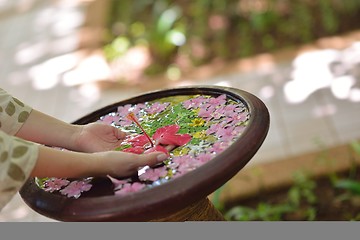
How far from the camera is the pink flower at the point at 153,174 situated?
180 centimetres

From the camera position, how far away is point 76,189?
1883 millimetres

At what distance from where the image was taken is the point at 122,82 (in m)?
5.34

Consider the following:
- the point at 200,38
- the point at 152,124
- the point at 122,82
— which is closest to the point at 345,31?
the point at 200,38

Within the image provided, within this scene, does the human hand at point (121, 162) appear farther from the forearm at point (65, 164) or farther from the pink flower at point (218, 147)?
the pink flower at point (218, 147)

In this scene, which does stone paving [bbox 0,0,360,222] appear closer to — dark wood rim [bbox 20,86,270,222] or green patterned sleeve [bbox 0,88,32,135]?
green patterned sleeve [bbox 0,88,32,135]

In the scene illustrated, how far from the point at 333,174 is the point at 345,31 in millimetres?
1855

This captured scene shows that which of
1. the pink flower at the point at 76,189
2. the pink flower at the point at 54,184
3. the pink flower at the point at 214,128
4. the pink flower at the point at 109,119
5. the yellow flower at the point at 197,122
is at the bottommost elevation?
the pink flower at the point at 54,184

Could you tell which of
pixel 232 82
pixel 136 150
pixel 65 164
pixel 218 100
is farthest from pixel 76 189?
pixel 232 82

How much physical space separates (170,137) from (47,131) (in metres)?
0.42

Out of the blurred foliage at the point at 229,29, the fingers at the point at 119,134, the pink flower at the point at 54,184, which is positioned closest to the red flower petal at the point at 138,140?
the fingers at the point at 119,134

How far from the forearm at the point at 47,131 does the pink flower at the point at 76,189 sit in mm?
216

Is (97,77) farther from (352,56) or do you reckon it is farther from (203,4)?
(352,56)

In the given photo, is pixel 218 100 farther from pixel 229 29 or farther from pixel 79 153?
pixel 229 29

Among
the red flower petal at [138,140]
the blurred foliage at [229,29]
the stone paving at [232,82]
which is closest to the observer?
the red flower petal at [138,140]
